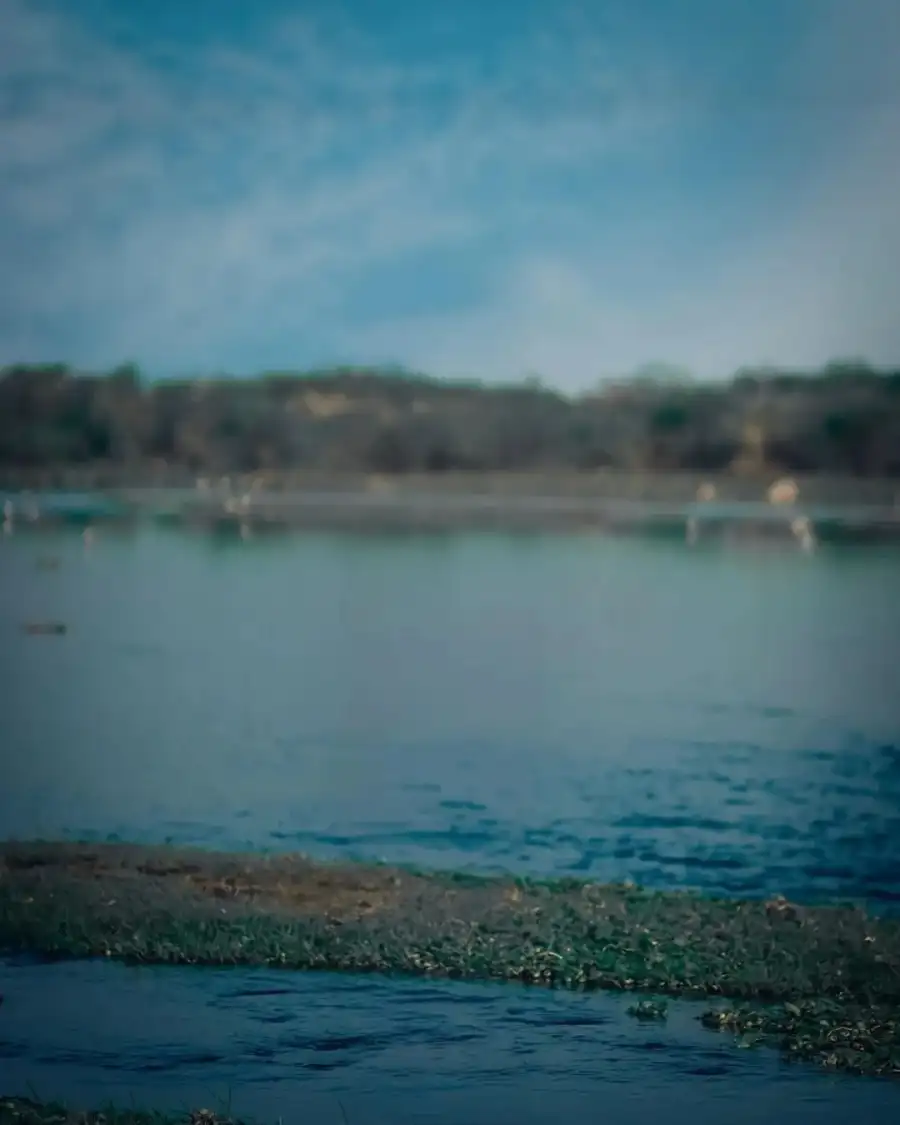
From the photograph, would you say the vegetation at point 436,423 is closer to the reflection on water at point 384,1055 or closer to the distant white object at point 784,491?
the distant white object at point 784,491

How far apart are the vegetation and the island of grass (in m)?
1.61

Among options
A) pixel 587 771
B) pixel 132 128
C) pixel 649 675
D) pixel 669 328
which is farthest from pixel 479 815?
pixel 132 128

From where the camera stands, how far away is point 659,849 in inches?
204

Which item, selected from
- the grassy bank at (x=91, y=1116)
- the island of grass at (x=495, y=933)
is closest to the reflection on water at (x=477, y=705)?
the island of grass at (x=495, y=933)

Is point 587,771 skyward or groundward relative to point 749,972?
skyward

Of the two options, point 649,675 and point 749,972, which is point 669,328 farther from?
point 749,972

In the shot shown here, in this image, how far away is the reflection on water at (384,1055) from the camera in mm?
4062

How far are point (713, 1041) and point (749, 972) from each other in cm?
30

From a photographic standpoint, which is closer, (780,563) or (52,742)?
(52,742)

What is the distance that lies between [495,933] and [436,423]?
2013mm

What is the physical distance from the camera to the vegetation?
5.53 m

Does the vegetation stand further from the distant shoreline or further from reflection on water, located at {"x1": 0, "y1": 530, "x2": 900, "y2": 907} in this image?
reflection on water, located at {"x1": 0, "y1": 530, "x2": 900, "y2": 907}

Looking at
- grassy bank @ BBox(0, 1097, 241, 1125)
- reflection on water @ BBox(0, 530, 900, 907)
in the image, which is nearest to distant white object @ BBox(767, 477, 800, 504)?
reflection on water @ BBox(0, 530, 900, 907)

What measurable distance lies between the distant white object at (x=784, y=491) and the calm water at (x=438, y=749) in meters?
0.25
